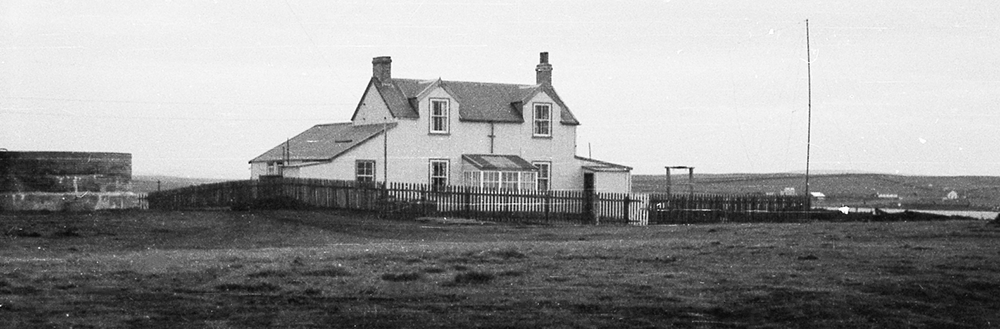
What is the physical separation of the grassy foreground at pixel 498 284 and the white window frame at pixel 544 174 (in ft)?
98.7

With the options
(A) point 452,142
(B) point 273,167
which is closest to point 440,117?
(A) point 452,142

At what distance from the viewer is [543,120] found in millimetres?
56344

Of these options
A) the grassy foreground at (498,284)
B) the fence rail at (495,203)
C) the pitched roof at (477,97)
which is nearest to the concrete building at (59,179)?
the grassy foreground at (498,284)

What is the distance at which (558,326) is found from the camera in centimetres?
1277

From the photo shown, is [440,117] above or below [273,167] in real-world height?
above

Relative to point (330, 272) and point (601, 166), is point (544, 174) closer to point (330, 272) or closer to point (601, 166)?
point (601, 166)

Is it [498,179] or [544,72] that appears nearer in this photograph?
[498,179]

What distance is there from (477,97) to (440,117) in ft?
11.0

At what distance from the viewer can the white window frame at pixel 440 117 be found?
5297cm

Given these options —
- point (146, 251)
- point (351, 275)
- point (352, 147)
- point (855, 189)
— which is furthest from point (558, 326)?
point (855, 189)

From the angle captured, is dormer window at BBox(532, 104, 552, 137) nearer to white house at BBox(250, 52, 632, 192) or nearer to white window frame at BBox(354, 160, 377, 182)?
white house at BBox(250, 52, 632, 192)

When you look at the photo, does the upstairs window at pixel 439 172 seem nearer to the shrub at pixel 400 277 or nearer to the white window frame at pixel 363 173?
the white window frame at pixel 363 173

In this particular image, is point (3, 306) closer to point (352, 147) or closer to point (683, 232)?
point (683, 232)

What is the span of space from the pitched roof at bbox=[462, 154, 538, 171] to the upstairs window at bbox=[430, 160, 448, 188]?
997 millimetres
